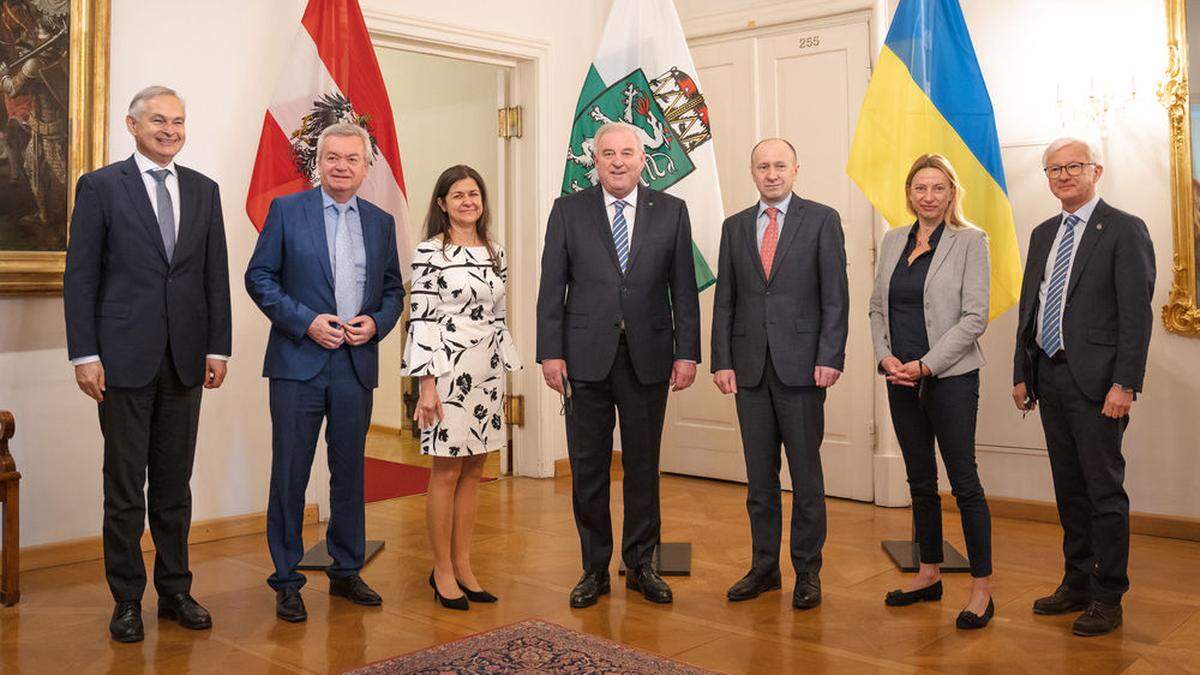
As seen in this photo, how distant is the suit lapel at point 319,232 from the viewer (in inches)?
135

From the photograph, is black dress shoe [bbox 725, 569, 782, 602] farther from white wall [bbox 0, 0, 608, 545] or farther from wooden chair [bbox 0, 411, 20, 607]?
wooden chair [bbox 0, 411, 20, 607]

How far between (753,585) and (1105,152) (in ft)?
8.67

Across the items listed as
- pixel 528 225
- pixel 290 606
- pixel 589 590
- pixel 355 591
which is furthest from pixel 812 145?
pixel 290 606

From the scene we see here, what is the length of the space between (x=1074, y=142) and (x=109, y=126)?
3.61 meters

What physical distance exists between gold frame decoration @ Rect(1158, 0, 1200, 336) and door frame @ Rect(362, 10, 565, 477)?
10.3 feet

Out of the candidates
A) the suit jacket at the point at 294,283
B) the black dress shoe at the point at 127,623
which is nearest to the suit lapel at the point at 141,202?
the suit jacket at the point at 294,283

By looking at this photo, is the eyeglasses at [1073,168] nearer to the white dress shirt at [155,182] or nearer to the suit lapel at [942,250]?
the suit lapel at [942,250]

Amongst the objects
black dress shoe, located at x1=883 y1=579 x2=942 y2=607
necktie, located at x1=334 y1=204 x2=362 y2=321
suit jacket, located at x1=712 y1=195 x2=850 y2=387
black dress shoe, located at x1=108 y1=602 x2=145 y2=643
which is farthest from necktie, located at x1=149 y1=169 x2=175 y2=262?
black dress shoe, located at x1=883 y1=579 x2=942 y2=607

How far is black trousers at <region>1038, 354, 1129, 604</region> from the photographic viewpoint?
3.21 meters

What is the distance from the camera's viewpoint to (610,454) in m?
3.57

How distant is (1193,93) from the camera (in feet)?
14.3

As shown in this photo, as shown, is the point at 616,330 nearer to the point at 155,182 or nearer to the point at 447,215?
the point at 447,215

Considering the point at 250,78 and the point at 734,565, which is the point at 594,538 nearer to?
the point at 734,565

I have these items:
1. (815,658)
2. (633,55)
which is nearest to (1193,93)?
(633,55)
